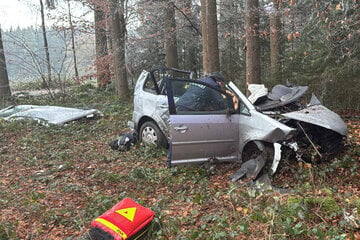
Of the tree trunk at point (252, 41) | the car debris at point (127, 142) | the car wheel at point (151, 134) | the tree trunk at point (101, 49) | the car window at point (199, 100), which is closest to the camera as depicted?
the car window at point (199, 100)

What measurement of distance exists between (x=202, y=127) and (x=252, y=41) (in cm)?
427

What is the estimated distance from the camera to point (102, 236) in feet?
12.7

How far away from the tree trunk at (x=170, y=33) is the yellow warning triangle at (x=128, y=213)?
1029cm

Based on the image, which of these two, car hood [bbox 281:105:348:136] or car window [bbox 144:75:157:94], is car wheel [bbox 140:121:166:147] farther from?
car hood [bbox 281:105:348:136]

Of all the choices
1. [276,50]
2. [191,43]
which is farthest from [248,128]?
[191,43]

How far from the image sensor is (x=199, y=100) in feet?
20.3

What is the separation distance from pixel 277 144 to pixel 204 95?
1.59 m


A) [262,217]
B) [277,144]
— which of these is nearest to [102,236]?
[262,217]

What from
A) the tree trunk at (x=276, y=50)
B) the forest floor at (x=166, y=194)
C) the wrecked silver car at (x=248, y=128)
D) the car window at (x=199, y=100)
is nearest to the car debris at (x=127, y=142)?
the forest floor at (x=166, y=194)

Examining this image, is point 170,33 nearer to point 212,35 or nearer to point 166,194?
point 212,35

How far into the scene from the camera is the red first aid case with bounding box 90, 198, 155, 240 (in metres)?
3.82

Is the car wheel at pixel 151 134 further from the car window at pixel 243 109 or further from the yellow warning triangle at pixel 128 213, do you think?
the yellow warning triangle at pixel 128 213

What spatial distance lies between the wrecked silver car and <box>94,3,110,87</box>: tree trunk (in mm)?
11117

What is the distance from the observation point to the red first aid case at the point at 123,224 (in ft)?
12.5
